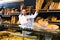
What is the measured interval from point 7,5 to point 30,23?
56.4 inches

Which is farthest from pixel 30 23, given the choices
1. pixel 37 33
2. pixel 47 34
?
pixel 47 34

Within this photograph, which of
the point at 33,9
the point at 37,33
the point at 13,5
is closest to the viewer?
the point at 37,33

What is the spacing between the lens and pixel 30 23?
6.34 feet

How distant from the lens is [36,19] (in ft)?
7.07

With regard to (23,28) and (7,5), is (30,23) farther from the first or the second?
(7,5)

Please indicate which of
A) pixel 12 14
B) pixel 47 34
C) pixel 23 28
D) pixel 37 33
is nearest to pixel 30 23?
pixel 23 28

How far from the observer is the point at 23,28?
1.88 meters

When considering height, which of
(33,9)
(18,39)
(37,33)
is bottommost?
(18,39)

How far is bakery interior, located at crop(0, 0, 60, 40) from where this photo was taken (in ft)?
5.55

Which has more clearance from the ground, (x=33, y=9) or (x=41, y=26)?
(x=33, y=9)

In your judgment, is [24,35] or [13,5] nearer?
[24,35]

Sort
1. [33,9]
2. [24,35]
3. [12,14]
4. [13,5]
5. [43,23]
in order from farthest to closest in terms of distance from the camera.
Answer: [13,5]
[12,14]
[33,9]
[24,35]
[43,23]

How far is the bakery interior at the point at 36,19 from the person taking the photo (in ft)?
5.55

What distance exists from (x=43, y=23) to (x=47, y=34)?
305mm
